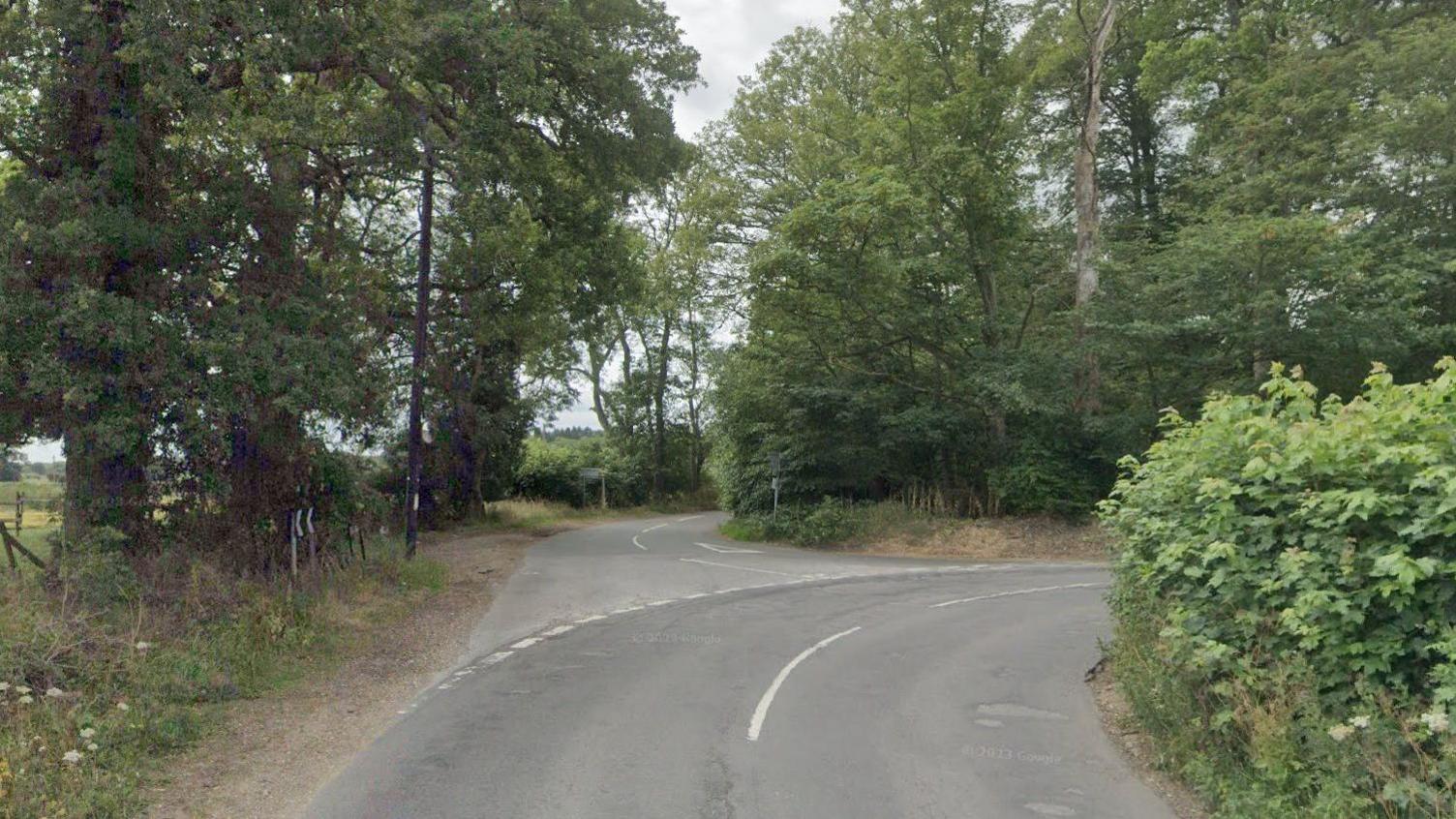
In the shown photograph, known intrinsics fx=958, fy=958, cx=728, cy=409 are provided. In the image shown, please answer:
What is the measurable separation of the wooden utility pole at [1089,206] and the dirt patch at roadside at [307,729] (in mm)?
19584

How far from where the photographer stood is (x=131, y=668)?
7.76 metres

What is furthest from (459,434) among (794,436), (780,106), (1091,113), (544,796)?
(544,796)

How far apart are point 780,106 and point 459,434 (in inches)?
763

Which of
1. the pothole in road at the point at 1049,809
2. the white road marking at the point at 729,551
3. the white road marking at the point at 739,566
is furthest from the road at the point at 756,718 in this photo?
the white road marking at the point at 729,551

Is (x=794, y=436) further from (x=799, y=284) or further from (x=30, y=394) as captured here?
(x=30, y=394)

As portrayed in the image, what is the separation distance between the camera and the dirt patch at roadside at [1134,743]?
6.27 metres

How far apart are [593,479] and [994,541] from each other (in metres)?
24.7

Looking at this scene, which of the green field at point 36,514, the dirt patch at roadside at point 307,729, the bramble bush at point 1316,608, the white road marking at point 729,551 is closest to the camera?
the bramble bush at point 1316,608

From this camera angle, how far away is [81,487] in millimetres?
10625

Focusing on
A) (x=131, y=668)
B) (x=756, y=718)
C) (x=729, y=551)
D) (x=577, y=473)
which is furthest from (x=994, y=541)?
(x=577, y=473)

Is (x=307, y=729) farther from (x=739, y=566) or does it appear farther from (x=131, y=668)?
(x=739, y=566)

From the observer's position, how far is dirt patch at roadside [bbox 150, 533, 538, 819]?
242 inches

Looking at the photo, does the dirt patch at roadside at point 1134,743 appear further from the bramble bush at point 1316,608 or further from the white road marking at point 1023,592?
the white road marking at point 1023,592

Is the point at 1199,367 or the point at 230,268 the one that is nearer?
the point at 230,268
